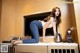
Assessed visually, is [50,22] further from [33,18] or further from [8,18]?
[8,18]

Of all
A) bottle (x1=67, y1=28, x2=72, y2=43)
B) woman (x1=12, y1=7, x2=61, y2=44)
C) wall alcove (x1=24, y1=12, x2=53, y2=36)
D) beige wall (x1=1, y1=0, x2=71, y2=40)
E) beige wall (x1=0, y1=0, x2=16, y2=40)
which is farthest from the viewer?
beige wall (x1=0, y1=0, x2=16, y2=40)

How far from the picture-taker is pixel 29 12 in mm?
2693

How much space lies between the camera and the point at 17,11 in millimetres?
2836

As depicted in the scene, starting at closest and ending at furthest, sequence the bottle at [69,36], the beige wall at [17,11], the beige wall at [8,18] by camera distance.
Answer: the bottle at [69,36], the beige wall at [17,11], the beige wall at [8,18]

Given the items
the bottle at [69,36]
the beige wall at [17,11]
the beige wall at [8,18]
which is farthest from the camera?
the beige wall at [8,18]

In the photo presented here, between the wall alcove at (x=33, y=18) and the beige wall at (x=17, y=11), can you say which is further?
the beige wall at (x=17, y=11)

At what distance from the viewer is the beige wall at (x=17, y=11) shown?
8.44 feet

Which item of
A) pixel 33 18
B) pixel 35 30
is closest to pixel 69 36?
pixel 35 30

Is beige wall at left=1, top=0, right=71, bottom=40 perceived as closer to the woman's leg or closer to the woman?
the woman

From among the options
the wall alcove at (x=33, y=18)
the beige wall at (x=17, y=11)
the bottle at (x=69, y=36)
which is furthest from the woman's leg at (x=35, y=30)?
the bottle at (x=69, y=36)

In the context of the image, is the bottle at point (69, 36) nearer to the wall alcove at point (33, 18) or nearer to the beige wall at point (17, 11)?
the wall alcove at point (33, 18)

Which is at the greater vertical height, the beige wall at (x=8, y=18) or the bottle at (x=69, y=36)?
the beige wall at (x=8, y=18)

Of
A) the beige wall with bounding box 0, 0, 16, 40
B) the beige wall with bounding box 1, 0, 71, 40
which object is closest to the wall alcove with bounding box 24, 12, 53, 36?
the beige wall with bounding box 1, 0, 71, 40

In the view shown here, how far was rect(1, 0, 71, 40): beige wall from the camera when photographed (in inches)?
101
